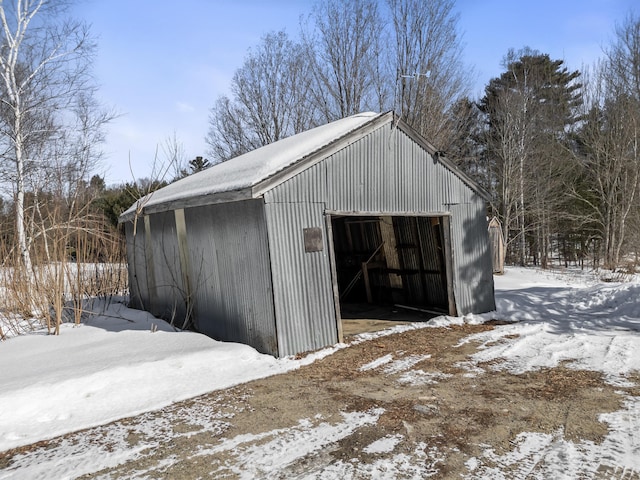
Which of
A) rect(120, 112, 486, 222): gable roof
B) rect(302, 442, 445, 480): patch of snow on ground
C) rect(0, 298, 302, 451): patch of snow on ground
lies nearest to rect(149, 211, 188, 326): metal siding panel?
rect(120, 112, 486, 222): gable roof

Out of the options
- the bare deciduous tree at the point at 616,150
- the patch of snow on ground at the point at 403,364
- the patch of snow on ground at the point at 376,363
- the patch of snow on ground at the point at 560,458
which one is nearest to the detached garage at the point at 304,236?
the patch of snow on ground at the point at 376,363

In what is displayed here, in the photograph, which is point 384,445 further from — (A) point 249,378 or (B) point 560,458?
(A) point 249,378

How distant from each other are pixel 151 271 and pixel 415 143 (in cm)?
638

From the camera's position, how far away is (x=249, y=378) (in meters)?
5.58

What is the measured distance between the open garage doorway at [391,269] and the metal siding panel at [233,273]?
2.15 m

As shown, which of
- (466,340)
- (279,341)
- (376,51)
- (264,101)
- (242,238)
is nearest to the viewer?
(279,341)

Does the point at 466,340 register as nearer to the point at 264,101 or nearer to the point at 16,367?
the point at 16,367

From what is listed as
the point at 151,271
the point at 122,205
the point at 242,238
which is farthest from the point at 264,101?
the point at 242,238

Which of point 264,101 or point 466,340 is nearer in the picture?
point 466,340

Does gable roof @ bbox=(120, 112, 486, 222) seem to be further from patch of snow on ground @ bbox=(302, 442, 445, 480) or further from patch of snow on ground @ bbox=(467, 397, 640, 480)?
patch of snow on ground @ bbox=(467, 397, 640, 480)

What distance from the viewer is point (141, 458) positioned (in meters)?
3.58

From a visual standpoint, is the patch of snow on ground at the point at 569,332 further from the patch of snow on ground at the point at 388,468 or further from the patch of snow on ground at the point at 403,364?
the patch of snow on ground at the point at 388,468

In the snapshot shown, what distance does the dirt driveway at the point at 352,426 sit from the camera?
3348mm

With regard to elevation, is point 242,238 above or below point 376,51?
below
